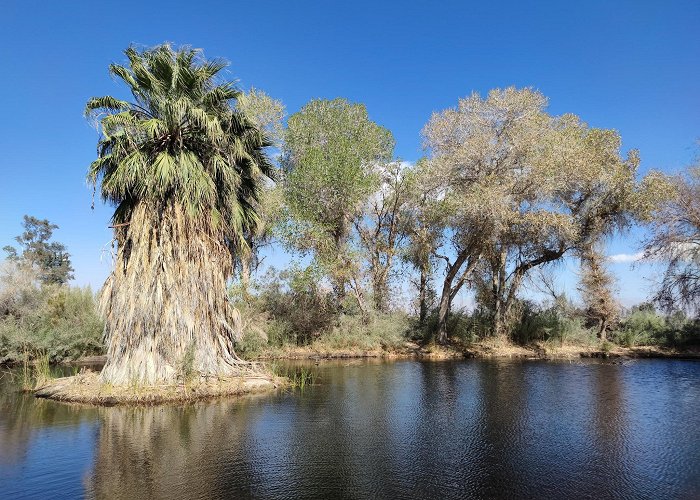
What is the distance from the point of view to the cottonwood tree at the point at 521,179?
75.5 ft

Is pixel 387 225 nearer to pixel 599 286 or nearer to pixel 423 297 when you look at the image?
pixel 423 297

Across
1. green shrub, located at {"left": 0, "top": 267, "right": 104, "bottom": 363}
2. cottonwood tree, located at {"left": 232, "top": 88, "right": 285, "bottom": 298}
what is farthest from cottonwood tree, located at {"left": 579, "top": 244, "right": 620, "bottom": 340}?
green shrub, located at {"left": 0, "top": 267, "right": 104, "bottom": 363}

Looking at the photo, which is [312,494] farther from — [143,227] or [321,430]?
[143,227]

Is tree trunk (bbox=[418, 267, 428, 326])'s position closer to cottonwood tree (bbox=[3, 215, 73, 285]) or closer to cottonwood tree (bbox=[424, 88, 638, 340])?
cottonwood tree (bbox=[424, 88, 638, 340])

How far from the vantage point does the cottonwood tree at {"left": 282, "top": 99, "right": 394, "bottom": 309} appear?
25625 mm

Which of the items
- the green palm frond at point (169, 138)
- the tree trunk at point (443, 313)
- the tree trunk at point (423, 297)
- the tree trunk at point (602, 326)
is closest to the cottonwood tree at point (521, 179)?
the tree trunk at point (443, 313)

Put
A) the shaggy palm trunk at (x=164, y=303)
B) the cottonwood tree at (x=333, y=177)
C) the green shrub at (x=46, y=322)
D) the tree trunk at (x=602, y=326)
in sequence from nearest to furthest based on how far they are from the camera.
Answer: the shaggy palm trunk at (x=164, y=303), the green shrub at (x=46, y=322), the cottonwood tree at (x=333, y=177), the tree trunk at (x=602, y=326)

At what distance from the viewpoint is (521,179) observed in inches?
926

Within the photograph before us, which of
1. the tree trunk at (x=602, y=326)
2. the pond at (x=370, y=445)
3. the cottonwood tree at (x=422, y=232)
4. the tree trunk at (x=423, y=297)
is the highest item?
the cottonwood tree at (x=422, y=232)

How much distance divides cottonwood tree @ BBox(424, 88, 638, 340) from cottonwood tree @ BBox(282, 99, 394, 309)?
391 cm

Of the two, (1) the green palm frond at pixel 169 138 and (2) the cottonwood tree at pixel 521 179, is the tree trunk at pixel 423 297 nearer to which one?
(2) the cottonwood tree at pixel 521 179

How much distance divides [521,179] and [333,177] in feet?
31.7

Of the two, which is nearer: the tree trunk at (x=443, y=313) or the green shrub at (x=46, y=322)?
the green shrub at (x=46, y=322)

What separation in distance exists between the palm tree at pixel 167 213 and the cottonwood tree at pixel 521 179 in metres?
13.4
